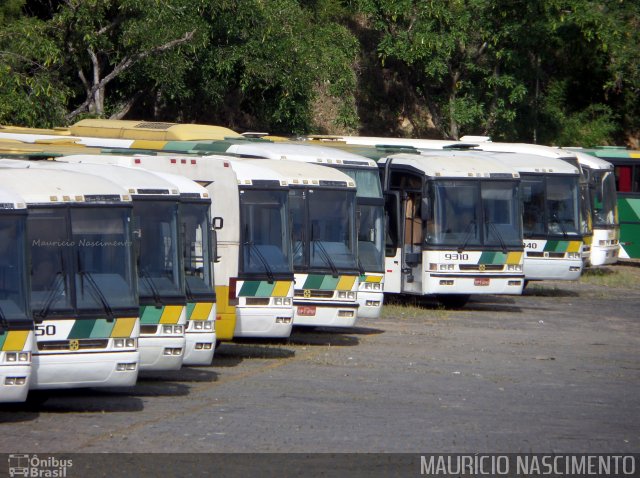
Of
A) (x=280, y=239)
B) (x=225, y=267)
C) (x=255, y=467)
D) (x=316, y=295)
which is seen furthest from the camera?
(x=316, y=295)

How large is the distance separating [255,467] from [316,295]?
25.3 feet

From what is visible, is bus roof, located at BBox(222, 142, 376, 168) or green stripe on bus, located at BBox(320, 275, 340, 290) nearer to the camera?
green stripe on bus, located at BBox(320, 275, 340, 290)

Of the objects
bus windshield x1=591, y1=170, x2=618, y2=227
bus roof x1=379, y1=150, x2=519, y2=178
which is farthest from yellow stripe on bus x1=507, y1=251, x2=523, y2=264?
bus windshield x1=591, y1=170, x2=618, y2=227

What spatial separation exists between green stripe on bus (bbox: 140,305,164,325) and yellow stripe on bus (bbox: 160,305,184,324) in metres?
0.05

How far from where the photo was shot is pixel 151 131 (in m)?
22.1

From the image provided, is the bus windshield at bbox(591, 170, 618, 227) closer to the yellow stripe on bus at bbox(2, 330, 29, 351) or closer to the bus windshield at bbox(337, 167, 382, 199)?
the bus windshield at bbox(337, 167, 382, 199)

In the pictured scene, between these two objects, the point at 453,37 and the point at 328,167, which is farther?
the point at 453,37

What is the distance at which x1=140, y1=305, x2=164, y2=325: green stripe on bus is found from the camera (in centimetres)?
1191

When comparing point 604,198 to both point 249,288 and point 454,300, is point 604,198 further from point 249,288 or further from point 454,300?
point 249,288

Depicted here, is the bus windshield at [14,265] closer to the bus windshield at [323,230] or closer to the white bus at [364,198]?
the bus windshield at [323,230]

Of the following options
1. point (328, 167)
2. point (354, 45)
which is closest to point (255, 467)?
point (328, 167)

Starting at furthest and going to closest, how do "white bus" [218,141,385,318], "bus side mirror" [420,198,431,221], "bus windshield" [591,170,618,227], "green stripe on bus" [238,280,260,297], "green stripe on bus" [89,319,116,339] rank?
"bus windshield" [591,170,618,227], "bus side mirror" [420,198,431,221], "white bus" [218,141,385,318], "green stripe on bus" [238,280,260,297], "green stripe on bus" [89,319,116,339]

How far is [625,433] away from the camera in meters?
11.0

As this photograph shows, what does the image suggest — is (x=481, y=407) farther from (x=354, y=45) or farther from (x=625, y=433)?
(x=354, y=45)
